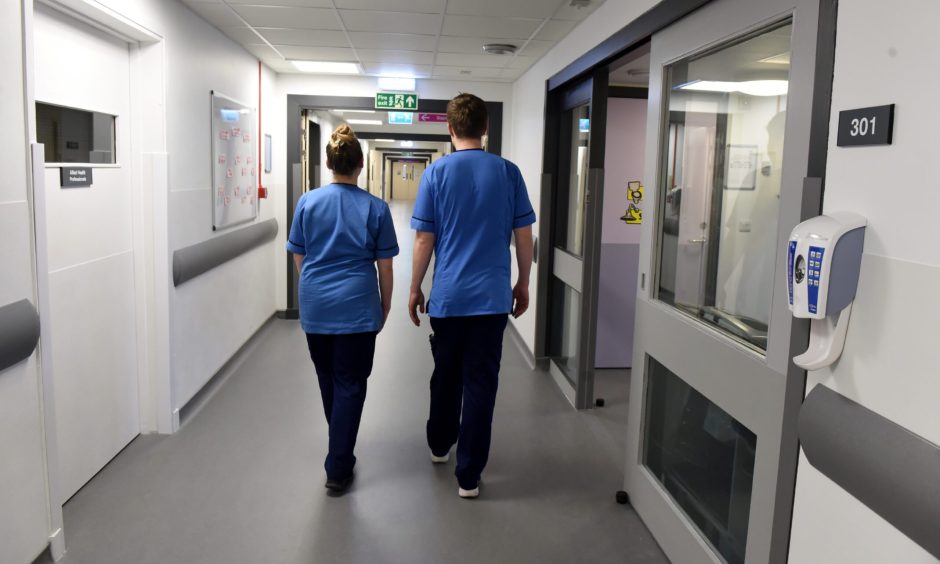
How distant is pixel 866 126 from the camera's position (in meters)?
1.48

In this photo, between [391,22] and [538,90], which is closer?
[391,22]

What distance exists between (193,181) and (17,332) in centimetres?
210

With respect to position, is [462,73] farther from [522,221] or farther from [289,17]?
[522,221]

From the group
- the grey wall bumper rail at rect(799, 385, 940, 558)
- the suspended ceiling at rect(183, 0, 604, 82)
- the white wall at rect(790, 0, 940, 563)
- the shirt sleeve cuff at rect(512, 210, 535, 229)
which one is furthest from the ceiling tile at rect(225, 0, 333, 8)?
the grey wall bumper rail at rect(799, 385, 940, 558)

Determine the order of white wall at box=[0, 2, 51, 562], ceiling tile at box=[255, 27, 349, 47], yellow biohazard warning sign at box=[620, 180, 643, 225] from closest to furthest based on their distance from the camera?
white wall at box=[0, 2, 51, 562] → ceiling tile at box=[255, 27, 349, 47] → yellow biohazard warning sign at box=[620, 180, 643, 225]

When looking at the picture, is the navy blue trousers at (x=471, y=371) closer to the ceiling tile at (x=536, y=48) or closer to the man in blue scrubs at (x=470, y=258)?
the man in blue scrubs at (x=470, y=258)

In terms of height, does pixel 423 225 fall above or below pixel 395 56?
below

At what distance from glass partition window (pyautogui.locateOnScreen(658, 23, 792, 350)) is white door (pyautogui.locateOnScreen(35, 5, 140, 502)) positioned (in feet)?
8.08

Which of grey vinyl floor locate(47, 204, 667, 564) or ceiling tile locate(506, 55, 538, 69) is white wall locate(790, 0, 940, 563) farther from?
ceiling tile locate(506, 55, 538, 69)

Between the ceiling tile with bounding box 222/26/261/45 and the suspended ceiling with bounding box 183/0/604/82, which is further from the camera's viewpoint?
the ceiling tile with bounding box 222/26/261/45

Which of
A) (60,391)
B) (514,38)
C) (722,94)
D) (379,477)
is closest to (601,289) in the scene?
(514,38)

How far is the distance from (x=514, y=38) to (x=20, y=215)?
10.9ft

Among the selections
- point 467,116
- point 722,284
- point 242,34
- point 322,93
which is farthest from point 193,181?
point 722,284

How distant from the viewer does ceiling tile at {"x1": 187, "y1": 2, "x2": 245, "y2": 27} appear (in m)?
4.07
